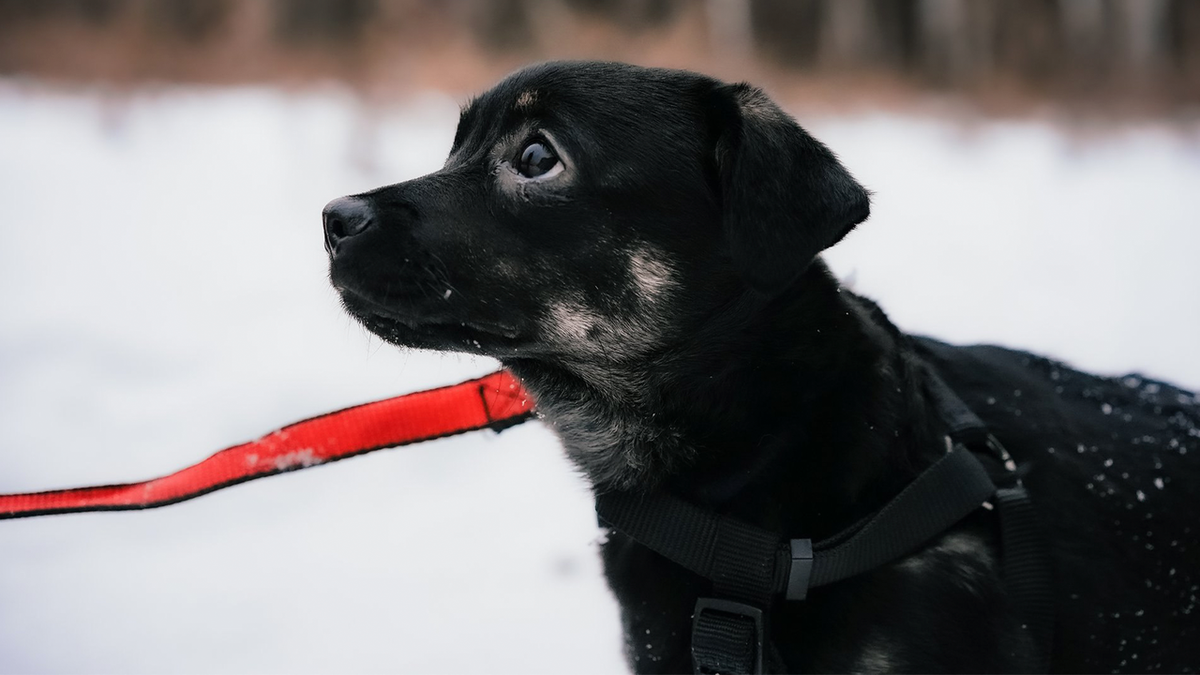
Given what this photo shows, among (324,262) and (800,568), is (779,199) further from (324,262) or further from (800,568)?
(324,262)

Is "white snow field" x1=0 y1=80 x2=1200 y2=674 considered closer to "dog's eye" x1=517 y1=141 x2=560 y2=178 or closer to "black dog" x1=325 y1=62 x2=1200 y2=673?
"black dog" x1=325 y1=62 x2=1200 y2=673

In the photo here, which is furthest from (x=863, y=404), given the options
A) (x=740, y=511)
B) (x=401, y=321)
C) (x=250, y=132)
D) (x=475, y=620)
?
(x=250, y=132)

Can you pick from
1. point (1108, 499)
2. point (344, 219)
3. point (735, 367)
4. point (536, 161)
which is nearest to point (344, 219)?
point (344, 219)

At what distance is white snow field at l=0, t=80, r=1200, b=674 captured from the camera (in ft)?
9.41

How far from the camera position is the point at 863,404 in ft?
6.52

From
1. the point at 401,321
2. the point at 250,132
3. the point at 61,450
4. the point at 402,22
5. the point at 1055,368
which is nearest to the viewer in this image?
the point at 401,321

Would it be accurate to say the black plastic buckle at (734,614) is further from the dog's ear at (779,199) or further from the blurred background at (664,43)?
the blurred background at (664,43)

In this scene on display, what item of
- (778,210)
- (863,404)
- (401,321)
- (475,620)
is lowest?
(475,620)

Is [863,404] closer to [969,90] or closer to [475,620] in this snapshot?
[475,620]

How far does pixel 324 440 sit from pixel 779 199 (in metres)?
1.33

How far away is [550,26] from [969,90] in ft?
16.5

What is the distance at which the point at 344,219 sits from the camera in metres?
2.08

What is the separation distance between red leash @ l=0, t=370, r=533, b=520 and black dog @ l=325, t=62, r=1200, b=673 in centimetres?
24

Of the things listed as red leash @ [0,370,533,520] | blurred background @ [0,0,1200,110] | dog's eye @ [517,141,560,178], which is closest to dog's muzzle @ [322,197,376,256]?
dog's eye @ [517,141,560,178]
